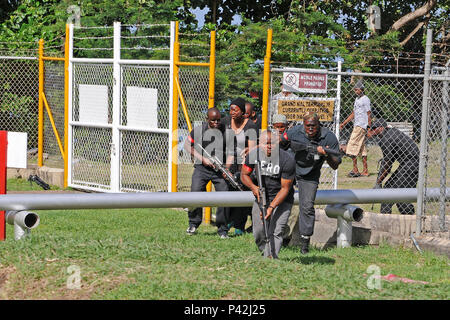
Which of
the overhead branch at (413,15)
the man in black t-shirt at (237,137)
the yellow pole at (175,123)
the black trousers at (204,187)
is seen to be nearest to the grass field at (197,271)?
the black trousers at (204,187)

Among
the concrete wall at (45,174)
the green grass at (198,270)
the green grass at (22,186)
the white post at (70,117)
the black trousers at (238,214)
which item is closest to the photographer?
the green grass at (198,270)

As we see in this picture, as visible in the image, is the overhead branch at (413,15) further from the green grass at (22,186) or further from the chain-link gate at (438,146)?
the chain-link gate at (438,146)

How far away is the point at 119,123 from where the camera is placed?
13.6 metres

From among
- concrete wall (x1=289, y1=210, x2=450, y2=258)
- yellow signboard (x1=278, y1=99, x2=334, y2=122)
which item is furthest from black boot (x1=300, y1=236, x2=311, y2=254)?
yellow signboard (x1=278, y1=99, x2=334, y2=122)

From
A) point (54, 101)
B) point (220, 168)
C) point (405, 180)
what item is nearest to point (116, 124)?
point (54, 101)

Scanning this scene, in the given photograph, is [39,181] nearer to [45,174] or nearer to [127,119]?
[45,174]

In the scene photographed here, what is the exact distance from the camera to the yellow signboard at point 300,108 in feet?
37.2

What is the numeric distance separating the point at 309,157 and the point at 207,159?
6.09 feet

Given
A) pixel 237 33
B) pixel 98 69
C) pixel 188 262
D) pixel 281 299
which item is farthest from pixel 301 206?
pixel 237 33

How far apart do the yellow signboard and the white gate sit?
205 centimetres

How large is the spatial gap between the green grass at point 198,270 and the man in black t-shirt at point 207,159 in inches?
34.3

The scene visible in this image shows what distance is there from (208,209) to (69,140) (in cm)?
393

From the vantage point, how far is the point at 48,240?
8797mm
